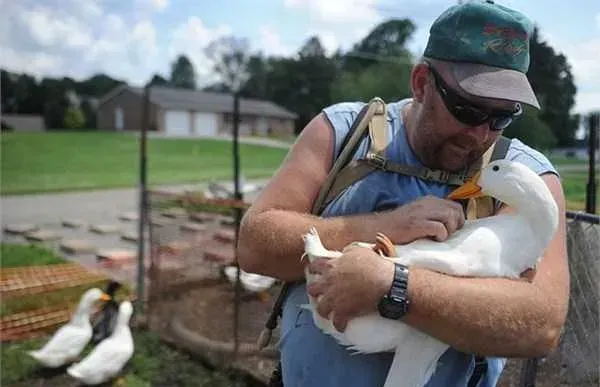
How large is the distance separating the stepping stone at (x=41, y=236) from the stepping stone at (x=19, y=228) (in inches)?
7.8

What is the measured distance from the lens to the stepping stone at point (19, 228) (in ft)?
36.9

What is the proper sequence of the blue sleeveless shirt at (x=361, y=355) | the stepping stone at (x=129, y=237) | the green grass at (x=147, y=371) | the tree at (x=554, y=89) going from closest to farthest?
the blue sleeveless shirt at (x=361, y=355) → the tree at (x=554, y=89) → the green grass at (x=147, y=371) → the stepping stone at (x=129, y=237)

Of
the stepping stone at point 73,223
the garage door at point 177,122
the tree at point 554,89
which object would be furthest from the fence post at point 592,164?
the garage door at point 177,122

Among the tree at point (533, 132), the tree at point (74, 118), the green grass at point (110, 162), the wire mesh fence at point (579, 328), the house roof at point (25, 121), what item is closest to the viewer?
the wire mesh fence at point (579, 328)

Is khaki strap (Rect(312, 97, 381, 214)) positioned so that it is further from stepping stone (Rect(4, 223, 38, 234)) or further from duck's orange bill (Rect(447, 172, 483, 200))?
stepping stone (Rect(4, 223, 38, 234))

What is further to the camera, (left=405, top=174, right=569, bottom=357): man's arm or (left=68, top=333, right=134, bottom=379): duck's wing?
(left=68, top=333, right=134, bottom=379): duck's wing

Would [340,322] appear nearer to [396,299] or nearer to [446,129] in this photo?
[396,299]

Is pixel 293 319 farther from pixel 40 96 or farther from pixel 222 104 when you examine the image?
pixel 40 96

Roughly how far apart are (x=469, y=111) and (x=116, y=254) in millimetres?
8369

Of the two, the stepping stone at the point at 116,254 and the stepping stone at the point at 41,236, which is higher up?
the stepping stone at the point at 116,254

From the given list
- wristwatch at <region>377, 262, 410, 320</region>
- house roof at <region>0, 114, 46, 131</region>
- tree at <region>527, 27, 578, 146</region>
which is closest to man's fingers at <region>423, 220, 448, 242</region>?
wristwatch at <region>377, 262, 410, 320</region>

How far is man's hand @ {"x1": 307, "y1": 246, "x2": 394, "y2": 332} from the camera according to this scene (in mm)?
1384

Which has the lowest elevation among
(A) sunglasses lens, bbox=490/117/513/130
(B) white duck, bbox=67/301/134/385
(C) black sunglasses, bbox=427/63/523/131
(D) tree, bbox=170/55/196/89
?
(B) white duck, bbox=67/301/134/385

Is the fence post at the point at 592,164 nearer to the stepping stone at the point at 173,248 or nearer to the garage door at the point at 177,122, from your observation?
the stepping stone at the point at 173,248
